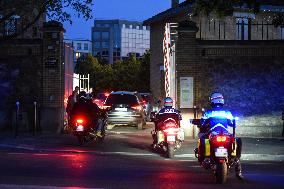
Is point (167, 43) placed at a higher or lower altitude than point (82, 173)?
higher

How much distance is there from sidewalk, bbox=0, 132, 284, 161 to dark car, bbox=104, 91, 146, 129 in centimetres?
428

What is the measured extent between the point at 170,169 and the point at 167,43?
11.6 metres

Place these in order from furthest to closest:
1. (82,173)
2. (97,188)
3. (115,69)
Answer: (115,69)
(82,173)
(97,188)

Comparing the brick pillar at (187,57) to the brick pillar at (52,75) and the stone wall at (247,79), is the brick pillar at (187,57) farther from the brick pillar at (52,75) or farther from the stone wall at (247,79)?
the brick pillar at (52,75)

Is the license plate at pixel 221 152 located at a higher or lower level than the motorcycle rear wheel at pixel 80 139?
higher

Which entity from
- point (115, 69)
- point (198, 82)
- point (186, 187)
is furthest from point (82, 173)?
point (115, 69)

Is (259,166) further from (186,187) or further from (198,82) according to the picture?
(198,82)

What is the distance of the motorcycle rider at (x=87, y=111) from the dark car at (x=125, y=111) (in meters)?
6.31

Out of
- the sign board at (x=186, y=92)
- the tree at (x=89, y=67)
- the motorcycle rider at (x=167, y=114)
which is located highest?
the tree at (x=89, y=67)

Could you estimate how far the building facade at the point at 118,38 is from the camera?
7018 inches

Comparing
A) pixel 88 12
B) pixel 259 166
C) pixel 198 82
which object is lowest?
pixel 259 166

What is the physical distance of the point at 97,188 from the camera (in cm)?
1081

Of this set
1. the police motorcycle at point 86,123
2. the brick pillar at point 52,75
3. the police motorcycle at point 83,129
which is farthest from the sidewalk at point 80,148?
the brick pillar at point 52,75

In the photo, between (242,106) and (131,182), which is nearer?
(131,182)
